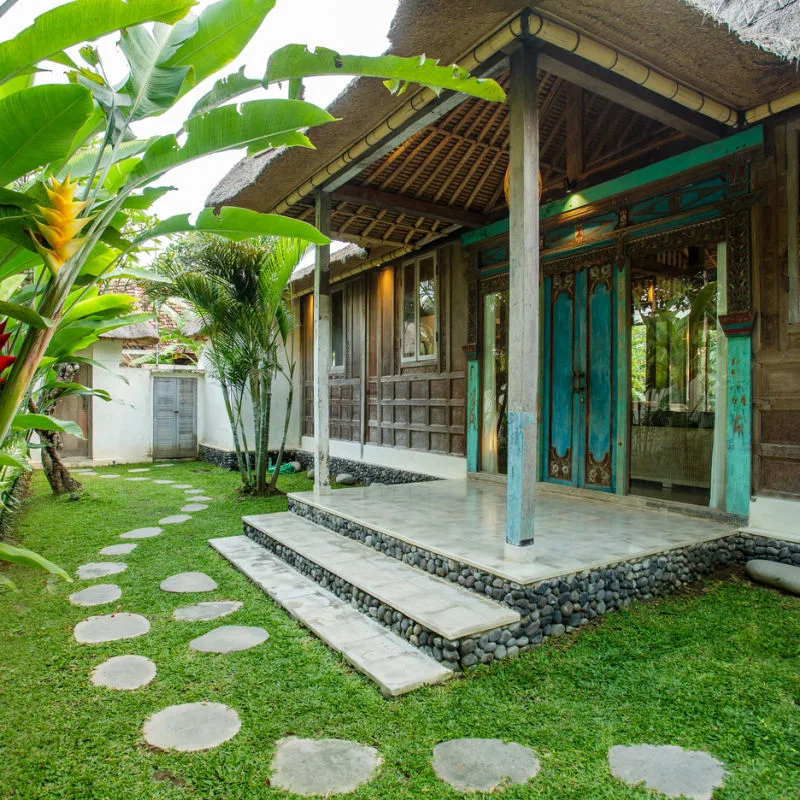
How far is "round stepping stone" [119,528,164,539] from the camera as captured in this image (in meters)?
4.77

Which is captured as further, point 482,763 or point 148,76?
point 482,763

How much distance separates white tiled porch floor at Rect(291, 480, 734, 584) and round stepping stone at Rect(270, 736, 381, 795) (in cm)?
117

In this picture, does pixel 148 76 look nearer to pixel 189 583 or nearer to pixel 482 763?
pixel 482 763

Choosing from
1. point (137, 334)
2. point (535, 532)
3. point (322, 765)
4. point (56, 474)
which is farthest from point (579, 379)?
point (137, 334)

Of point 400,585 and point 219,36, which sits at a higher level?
point 219,36

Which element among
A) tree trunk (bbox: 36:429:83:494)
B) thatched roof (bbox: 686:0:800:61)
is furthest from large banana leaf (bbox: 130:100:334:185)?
tree trunk (bbox: 36:429:83:494)

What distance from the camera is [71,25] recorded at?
977 millimetres

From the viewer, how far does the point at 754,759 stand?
1.78m

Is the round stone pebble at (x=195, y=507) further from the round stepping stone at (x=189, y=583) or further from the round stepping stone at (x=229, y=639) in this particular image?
the round stepping stone at (x=229, y=639)

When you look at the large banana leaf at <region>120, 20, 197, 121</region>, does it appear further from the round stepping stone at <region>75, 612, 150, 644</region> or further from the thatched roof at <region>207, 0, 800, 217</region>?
the round stepping stone at <region>75, 612, 150, 644</region>

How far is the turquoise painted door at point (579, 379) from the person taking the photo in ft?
15.9

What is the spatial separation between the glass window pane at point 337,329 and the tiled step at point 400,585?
5.02m

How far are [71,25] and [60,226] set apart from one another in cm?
36

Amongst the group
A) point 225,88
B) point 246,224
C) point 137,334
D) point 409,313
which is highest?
point 137,334
